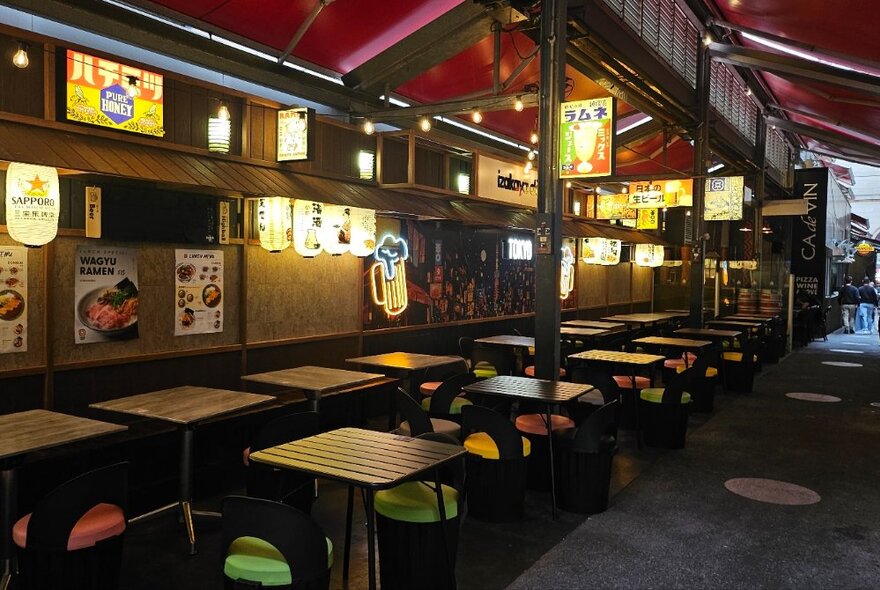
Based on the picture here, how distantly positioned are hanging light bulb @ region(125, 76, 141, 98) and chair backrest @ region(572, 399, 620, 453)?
517cm

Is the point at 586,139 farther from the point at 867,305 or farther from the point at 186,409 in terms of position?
the point at 867,305

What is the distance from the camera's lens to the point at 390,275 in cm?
1023

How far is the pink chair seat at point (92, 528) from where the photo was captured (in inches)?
153

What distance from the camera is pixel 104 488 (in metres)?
4.04

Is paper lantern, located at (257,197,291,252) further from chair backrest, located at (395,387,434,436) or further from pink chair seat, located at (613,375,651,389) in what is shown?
pink chair seat, located at (613,375,651,389)

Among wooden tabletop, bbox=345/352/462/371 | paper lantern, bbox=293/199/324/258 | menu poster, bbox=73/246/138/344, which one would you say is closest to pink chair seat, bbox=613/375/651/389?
wooden tabletop, bbox=345/352/462/371

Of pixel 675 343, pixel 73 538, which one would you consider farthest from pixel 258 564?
pixel 675 343

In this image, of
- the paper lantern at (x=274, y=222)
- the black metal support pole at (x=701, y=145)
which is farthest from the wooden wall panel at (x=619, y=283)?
the paper lantern at (x=274, y=222)

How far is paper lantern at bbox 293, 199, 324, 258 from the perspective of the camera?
766 cm

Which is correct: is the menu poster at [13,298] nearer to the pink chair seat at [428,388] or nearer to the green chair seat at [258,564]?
the green chair seat at [258,564]

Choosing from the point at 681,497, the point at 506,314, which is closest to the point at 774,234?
the point at 506,314

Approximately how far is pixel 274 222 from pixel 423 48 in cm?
409

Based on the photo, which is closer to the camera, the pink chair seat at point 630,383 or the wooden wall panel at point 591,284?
the pink chair seat at point 630,383

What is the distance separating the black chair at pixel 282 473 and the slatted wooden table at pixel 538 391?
1801 millimetres
